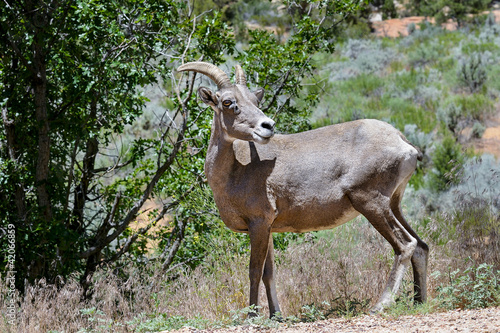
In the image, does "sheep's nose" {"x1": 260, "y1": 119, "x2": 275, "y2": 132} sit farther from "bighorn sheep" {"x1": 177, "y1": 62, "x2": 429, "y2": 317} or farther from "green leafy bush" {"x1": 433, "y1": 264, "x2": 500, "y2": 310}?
"green leafy bush" {"x1": 433, "y1": 264, "x2": 500, "y2": 310}

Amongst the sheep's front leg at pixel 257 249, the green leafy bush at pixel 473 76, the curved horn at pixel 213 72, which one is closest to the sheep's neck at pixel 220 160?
the curved horn at pixel 213 72

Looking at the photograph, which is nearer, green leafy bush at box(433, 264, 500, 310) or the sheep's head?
the sheep's head

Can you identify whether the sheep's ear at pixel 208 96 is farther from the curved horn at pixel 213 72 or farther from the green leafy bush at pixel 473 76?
the green leafy bush at pixel 473 76

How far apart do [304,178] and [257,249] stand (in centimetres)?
84

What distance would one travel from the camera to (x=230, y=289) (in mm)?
7102

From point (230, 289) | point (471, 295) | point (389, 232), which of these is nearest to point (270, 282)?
point (230, 289)

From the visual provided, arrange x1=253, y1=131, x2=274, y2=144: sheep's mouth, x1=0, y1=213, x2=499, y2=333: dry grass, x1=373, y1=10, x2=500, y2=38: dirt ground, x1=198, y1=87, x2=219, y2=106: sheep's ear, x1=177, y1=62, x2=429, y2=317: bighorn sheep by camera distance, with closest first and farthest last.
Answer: x1=253, y1=131, x2=274, y2=144: sheep's mouth
x1=177, y1=62, x2=429, y2=317: bighorn sheep
x1=198, y1=87, x2=219, y2=106: sheep's ear
x1=0, y1=213, x2=499, y2=333: dry grass
x1=373, y1=10, x2=500, y2=38: dirt ground

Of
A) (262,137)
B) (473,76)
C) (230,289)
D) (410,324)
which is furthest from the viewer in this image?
(473,76)

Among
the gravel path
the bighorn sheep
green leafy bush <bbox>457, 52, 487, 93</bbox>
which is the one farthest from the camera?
green leafy bush <bbox>457, 52, 487, 93</bbox>

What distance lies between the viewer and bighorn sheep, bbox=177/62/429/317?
5812mm

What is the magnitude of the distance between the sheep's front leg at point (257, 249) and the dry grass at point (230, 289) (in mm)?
965

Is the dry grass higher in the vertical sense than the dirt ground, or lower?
lower

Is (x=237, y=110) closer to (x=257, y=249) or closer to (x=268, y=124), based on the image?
Answer: (x=268, y=124)

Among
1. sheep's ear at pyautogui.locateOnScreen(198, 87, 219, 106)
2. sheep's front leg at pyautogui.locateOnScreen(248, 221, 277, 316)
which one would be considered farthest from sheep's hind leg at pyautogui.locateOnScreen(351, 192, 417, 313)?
sheep's ear at pyautogui.locateOnScreen(198, 87, 219, 106)
